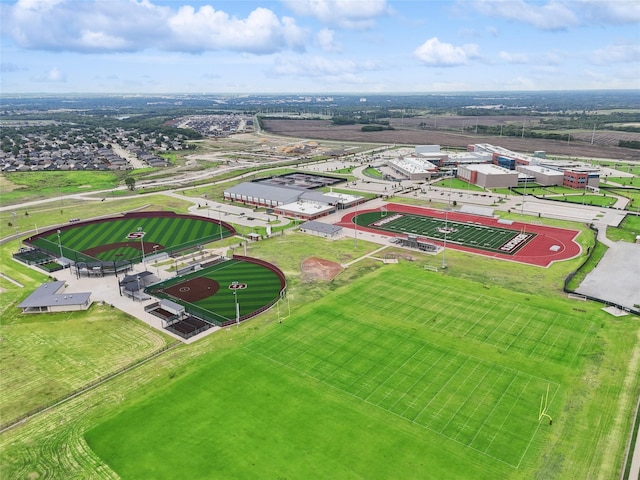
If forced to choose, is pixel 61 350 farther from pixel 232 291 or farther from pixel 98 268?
pixel 98 268

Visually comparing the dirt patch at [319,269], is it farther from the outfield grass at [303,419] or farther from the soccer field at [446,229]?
the soccer field at [446,229]

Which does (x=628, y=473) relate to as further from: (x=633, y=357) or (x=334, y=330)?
(x=334, y=330)

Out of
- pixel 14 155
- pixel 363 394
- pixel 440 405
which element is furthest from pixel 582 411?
pixel 14 155

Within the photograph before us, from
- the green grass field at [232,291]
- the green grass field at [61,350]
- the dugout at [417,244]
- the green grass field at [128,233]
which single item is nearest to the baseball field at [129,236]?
the green grass field at [128,233]

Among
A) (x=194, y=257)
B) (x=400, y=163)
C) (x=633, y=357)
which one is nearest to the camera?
(x=633, y=357)

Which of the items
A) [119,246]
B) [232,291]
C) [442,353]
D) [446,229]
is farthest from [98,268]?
[446,229]

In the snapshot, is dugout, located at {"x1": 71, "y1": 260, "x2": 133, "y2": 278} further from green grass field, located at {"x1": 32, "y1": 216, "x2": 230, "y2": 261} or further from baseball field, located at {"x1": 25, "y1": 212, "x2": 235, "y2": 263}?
baseball field, located at {"x1": 25, "y1": 212, "x2": 235, "y2": 263}

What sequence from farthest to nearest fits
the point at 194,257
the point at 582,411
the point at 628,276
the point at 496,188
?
the point at 496,188, the point at 194,257, the point at 628,276, the point at 582,411

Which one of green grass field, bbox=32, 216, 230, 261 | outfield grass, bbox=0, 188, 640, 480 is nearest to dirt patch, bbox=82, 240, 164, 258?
green grass field, bbox=32, 216, 230, 261
